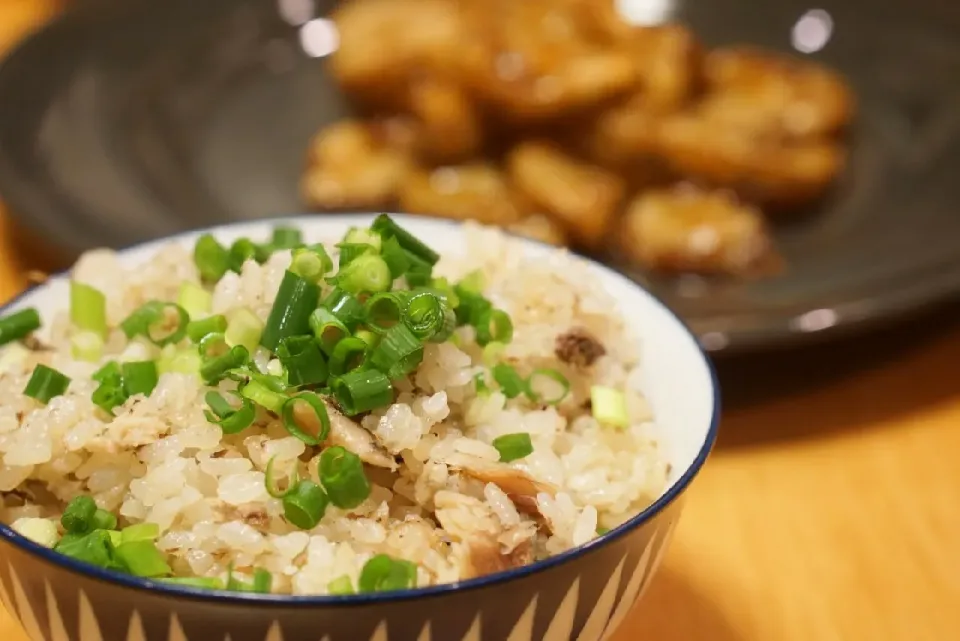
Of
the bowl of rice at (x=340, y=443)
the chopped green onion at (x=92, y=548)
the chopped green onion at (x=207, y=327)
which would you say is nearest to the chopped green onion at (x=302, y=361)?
the bowl of rice at (x=340, y=443)

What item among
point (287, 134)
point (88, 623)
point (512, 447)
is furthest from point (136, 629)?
point (287, 134)

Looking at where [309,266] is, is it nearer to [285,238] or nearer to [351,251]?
[351,251]

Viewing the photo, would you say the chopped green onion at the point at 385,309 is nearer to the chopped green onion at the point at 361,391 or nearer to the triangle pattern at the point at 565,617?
the chopped green onion at the point at 361,391

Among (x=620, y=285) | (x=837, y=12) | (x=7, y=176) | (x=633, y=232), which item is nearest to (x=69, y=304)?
(x=620, y=285)

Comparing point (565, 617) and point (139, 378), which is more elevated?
point (139, 378)

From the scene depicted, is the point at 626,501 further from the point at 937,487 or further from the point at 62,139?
the point at 62,139

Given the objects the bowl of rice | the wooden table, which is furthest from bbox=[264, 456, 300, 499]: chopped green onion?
the wooden table

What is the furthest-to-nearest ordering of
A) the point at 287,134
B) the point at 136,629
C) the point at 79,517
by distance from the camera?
the point at 287,134 < the point at 79,517 < the point at 136,629
